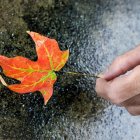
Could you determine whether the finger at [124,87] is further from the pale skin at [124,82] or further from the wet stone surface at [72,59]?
the wet stone surface at [72,59]

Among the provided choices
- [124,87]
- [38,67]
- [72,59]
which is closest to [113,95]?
[124,87]

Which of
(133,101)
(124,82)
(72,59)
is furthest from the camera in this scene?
(72,59)

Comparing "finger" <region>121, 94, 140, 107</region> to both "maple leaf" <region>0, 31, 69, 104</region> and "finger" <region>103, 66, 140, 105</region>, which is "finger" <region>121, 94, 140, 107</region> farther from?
"maple leaf" <region>0, 31, 69, 104</region>

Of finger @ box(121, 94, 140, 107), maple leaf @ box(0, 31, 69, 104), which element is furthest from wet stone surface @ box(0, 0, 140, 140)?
finger @ box(121, 94, 140, 107)

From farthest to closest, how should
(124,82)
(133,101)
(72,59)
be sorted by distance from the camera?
(72,59) < (133,101) < (124,82)

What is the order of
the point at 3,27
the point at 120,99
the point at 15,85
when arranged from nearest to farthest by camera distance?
the point at 120,99 < the point at 15,85 < the point at 3,27

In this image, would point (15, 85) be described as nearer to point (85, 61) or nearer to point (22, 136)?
point (22, 136)

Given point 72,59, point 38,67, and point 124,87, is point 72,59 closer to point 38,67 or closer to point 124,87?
point 38,67

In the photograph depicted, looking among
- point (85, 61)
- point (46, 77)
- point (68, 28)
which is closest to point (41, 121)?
point (46, 77)

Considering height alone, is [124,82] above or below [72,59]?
Result: above
